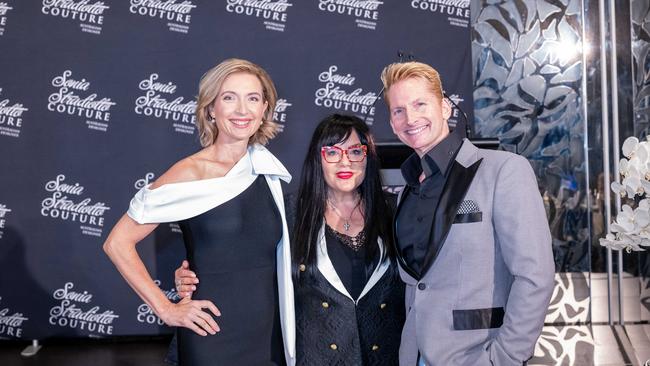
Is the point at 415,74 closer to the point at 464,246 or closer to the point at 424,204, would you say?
the point at 424,204

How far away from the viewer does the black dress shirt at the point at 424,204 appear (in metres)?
2.15

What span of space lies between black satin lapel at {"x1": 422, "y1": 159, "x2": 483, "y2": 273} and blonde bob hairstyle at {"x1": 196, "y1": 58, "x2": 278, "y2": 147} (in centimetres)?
82

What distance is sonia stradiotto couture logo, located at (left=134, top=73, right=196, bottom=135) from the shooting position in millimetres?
4848

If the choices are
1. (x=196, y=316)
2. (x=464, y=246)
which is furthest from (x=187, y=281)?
(x=464, y=246)

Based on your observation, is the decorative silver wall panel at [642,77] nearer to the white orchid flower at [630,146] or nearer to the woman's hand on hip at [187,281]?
the white orchid flower at [630,146]

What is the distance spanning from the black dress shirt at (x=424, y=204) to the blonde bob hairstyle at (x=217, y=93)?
0.67 m

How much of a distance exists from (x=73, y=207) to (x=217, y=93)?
9.10ft

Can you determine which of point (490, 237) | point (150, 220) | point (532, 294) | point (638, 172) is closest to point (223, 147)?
point (150, 220)

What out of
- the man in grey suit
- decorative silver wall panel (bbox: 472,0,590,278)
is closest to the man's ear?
the man in grey suit

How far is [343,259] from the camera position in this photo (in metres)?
2.43

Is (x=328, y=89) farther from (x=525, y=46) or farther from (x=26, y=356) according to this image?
(x=26, y=356)

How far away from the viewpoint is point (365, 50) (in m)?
4.91

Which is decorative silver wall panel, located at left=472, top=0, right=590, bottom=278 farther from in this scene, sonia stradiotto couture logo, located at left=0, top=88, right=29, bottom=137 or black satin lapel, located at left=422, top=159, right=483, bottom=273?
sonia stradiotto couture logo, located at left=0, top=88, right=29, bottom=137

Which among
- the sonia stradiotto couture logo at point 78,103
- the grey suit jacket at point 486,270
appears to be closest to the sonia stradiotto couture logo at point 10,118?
the sonia stradiotto couture logo at point 78,103
